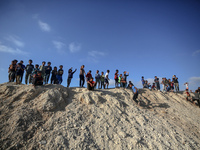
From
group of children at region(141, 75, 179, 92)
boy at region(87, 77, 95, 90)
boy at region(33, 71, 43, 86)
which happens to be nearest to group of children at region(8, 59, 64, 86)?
boy at region(33, 71, 43, 86)

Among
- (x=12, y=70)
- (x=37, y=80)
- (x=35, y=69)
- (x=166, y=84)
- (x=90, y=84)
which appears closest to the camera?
(x=37, y=80)

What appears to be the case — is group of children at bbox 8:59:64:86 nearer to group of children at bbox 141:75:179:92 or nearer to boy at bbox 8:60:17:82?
boy at bbox 8:60:17:82

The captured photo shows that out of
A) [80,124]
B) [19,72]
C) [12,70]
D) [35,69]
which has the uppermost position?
[35,69]

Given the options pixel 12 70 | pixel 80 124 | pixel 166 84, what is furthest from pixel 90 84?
pixel 166 84

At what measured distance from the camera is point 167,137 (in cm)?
584

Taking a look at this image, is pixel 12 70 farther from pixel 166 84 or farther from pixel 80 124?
pixel 166 84

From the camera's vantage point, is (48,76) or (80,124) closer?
(80,124)

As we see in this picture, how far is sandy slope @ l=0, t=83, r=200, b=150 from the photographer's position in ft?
13.9

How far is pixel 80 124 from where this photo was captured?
17.3ft

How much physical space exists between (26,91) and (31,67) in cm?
337

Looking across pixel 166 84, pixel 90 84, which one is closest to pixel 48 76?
pixel 90 84

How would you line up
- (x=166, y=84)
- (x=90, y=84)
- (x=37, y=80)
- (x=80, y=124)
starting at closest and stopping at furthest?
(x=80, y=124), (x=37, y=80), (x=90, y=84), (x=166, y=84)

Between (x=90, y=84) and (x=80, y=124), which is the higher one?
(x=90, y=84)

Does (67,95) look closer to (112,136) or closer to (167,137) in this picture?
(112,136)
